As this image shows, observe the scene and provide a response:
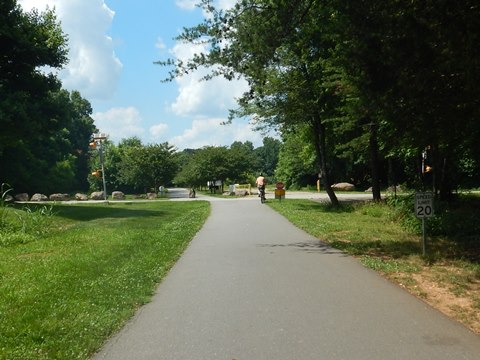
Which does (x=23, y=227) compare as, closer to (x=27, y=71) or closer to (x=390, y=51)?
(x=390, y=51)

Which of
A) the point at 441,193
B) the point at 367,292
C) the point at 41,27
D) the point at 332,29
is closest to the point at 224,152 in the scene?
the point at 41,27

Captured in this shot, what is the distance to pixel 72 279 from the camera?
Answer: 8211 millimetres

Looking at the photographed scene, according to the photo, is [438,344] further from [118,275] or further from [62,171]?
[62,171]

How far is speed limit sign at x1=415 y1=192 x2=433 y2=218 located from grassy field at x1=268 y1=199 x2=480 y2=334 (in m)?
0.86

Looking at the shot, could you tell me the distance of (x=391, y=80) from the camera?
1005 cm

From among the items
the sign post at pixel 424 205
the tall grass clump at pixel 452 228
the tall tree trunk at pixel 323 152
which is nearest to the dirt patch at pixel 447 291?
the sign post at pixel 424 205

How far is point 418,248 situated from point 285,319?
6207mm

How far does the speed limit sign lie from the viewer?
9625 mm

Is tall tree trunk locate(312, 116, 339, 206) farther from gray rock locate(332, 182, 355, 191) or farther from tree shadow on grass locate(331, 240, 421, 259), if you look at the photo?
gray rock locate(332, 182, 355, 191)

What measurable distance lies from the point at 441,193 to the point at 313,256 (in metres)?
11.6

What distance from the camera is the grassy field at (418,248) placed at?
23.1ft

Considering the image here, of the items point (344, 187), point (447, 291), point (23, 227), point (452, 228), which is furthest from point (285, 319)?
point (344, 187)

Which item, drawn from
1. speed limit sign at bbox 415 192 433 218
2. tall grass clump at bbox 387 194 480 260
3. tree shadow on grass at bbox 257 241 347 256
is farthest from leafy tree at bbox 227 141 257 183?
speed limit sign at bbox 415 192 433 218

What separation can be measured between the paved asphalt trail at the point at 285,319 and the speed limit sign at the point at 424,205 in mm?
1539
